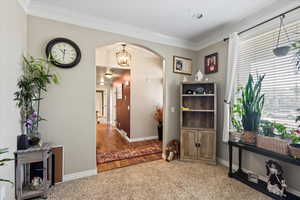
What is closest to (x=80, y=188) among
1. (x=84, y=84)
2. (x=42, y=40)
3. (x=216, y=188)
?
(x=84, y=84)

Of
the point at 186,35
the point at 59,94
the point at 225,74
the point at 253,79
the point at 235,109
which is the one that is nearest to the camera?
the point at 59,94

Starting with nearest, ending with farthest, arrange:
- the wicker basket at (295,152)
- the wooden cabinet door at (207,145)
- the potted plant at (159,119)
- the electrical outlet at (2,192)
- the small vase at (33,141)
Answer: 1. the electrical outlet at (2,192)
2. the wicker basket at (295,152)
3. the small vase at (33,141)
4. the wooden cabinet door at (207,145)
5. the potted plant at (159,119)

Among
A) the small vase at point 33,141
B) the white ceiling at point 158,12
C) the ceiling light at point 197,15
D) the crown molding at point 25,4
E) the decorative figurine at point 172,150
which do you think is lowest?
the decorative figurine at point 172,150

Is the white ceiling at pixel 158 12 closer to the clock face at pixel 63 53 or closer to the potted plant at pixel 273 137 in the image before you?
the clock face at pixel 63 53

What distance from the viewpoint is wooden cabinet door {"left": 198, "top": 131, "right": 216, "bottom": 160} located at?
276 centimetres

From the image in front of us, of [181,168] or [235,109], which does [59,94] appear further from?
[235,109]

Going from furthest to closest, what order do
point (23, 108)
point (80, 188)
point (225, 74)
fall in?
point (225, 74) → point (80, 188) → point (23, 108)

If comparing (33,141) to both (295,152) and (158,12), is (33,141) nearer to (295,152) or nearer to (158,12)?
(158,12)

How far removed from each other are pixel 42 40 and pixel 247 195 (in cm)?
374

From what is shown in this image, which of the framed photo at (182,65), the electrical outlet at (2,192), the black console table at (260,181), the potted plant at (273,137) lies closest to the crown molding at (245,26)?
the framed photo at (182,65)

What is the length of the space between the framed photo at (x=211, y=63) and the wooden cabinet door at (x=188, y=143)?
1.40m

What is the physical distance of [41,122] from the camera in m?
2.10

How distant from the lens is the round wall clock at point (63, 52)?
6.97 ft

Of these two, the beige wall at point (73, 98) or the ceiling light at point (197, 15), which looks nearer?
the beige wall at point (73, 98)
